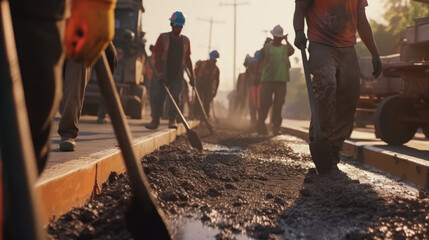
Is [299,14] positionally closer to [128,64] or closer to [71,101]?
[71,101]

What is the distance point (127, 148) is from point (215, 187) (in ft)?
6.61

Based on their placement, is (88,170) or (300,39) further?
(300,39)

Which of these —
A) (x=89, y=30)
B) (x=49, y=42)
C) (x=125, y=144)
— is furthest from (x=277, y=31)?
(x=89, y=30)

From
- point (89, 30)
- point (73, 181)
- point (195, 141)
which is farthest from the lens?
point (195, 141)

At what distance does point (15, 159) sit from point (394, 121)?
740 centimetres

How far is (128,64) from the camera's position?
12.8 m

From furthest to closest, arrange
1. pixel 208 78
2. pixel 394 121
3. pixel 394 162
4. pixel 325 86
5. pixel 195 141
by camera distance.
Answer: pixel 208 78, pixel 394 121, pixel 195 141, pixel 394 162, pixel 325 86

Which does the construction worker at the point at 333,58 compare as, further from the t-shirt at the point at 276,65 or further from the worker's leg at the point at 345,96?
the t-shirt at the point at 276,65

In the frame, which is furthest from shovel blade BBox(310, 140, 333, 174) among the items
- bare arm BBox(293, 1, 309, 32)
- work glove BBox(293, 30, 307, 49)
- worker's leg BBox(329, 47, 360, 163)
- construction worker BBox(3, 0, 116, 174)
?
construction worker BBox(3, 0, 116, 174)

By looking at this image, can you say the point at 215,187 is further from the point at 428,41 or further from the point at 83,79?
the point at 428,41

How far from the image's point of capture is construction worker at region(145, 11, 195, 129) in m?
9.30

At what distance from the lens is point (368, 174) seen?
546cm

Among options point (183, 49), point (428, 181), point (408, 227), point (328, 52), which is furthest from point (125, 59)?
point (408, 227)

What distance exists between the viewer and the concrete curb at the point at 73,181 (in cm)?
259
